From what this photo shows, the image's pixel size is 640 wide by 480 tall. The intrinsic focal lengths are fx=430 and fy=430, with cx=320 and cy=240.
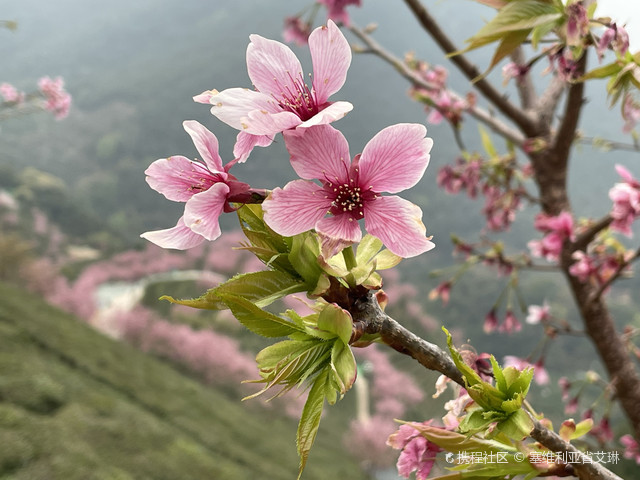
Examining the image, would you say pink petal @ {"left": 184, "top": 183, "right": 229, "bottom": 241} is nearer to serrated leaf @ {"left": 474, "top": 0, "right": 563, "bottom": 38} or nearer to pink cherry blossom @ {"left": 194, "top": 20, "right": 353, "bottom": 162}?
pink cherry blossom @ {"left": 194, "top": 20, "right": 353, "bottom": 162}

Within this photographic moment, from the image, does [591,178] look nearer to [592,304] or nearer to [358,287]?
[592,304]

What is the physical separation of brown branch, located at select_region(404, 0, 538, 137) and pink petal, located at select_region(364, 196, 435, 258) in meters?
0.72

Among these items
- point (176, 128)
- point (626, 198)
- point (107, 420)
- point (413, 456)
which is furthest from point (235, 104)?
point (176, 128)

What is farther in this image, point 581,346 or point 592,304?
point 581,346

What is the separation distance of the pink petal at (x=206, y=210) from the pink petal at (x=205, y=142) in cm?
2

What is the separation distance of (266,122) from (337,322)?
100 mm

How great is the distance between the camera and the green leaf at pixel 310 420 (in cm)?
21

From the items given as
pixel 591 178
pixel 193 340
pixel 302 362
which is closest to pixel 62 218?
pixel 193 340

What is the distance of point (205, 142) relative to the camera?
239 mm

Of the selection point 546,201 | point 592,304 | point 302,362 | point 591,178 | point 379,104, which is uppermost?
point 379,104

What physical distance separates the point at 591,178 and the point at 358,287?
32.7ft

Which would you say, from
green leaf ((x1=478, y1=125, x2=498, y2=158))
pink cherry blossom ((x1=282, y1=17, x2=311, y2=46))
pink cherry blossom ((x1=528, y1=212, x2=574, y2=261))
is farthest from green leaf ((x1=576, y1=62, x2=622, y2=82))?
pink cherry blossom ((x1=282, y1=17, x2=311, y2=46))

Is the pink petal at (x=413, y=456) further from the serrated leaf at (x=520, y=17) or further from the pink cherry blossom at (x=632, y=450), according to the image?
the pink cherry blossom at (x=632, y=450)

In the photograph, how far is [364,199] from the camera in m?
0.24
